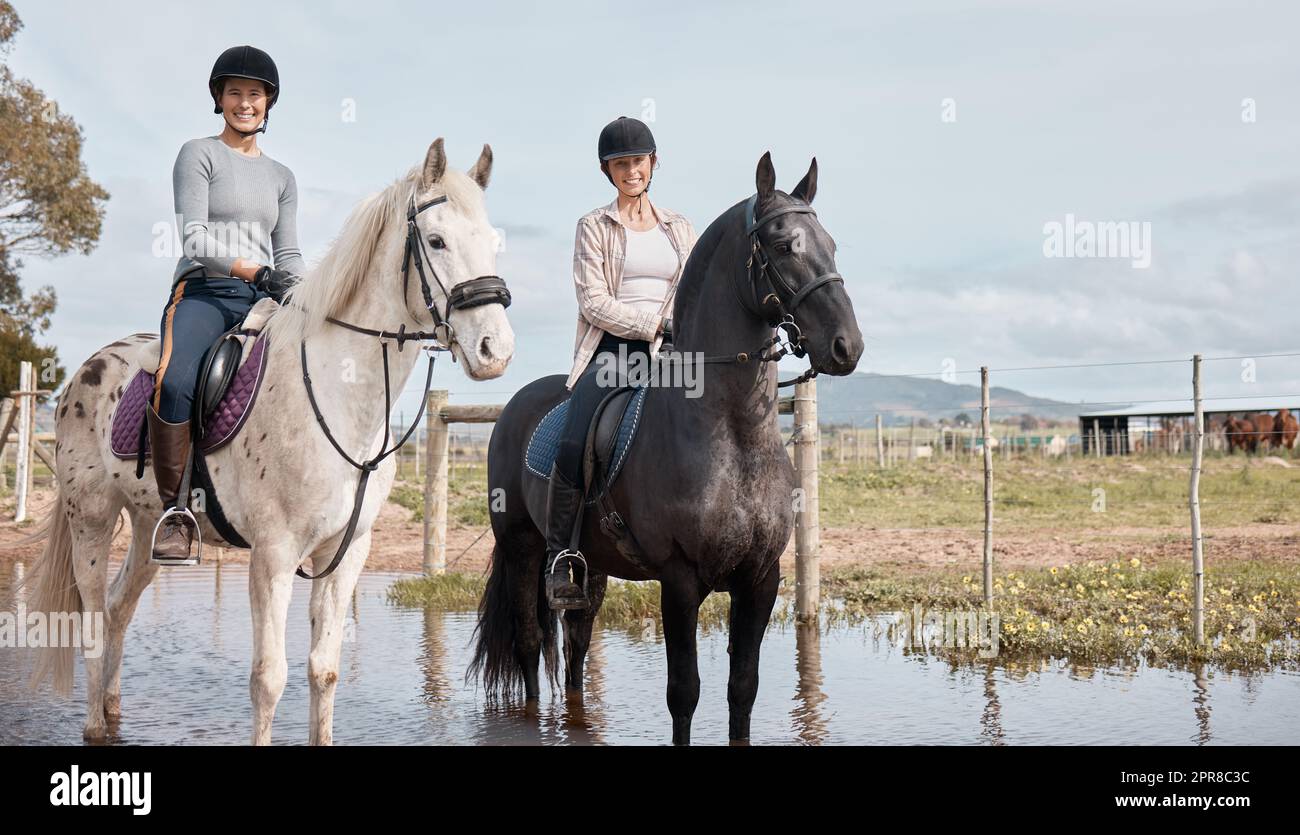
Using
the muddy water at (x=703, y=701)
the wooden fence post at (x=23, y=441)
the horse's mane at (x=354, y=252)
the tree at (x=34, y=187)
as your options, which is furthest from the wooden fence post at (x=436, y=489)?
the tree at (x=34, y=187)

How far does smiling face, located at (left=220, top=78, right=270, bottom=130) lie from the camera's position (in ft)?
17.5

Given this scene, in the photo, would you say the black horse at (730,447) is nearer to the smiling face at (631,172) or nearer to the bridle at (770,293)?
the bridle at (770,293)

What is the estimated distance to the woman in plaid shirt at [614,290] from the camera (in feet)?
18.2

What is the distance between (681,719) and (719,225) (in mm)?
2280

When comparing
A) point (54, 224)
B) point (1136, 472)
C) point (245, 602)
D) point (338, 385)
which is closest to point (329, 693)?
point (338, 385)

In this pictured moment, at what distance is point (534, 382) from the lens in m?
7.12

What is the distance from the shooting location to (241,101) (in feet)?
17.5

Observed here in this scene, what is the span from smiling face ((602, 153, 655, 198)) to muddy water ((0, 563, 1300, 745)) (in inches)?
118

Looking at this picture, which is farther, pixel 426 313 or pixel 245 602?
pixel 245 602

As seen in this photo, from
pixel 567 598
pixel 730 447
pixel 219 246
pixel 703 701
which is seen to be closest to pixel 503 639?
pixel 703 701

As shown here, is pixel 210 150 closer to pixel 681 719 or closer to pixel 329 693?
pixel 329 693

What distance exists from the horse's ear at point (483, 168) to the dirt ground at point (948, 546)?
8.72 meters

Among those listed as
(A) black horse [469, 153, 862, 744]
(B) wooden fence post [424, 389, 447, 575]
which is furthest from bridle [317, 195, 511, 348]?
(B) wooden fence post [424, 389, 447, 575]

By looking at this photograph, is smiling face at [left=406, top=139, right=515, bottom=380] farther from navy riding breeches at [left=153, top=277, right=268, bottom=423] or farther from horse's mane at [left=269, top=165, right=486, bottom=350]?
navy riding breeches at [left=153, top=277, right=268, bottom=423]
